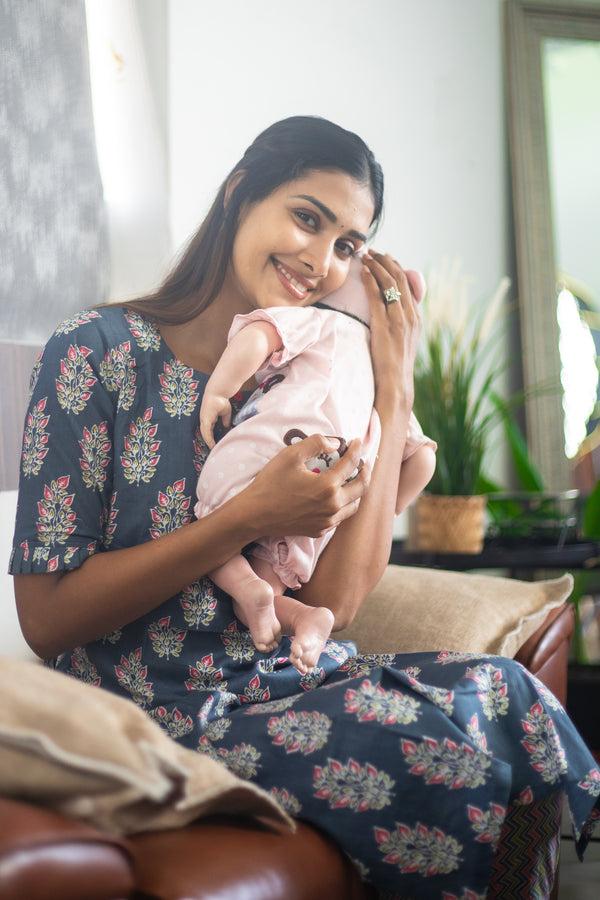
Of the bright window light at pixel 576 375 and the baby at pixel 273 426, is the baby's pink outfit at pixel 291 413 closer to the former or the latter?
the baby at pixel 273 426

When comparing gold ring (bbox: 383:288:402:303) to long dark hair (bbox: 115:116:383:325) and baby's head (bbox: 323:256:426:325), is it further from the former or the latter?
long dark hair (bbox: 115:116:383:325)

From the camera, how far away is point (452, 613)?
1505 millimetres

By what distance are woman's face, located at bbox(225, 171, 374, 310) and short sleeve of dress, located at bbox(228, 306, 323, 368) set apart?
5cm

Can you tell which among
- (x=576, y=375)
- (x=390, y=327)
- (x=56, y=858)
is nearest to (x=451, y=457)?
(x=390, y=327)

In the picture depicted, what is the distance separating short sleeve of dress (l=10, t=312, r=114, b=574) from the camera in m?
1.06

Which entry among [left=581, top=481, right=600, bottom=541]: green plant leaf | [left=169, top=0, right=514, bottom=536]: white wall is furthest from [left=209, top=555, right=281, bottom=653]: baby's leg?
[left=581, top=481, right=600, bottom=541]: green plant leaf

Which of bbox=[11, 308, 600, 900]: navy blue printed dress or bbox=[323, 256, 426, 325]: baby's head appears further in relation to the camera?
bbox=[323, 256, 426, 325]: baby's head

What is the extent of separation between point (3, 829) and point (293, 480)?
0.57 m

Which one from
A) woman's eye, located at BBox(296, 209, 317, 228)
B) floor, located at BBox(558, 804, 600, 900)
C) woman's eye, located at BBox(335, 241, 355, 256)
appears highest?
woman's eye, located at BBox(296, 209, 317, 228)

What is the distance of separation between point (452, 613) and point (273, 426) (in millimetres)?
598

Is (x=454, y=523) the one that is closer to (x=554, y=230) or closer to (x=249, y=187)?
(x=249, y=187)

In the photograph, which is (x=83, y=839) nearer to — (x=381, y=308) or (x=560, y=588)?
(x=381, y=308)

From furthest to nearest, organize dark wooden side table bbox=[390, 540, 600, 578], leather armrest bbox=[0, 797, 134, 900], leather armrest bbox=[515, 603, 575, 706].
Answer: dark wooden side table bbox=[390, 540, 600, 578] < leather armrest bbox=[515, 603, 575, 706] < leather armrest bbox=[0, 797, 134, 900]

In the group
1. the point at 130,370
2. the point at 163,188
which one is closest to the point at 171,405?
the point at 130,370
